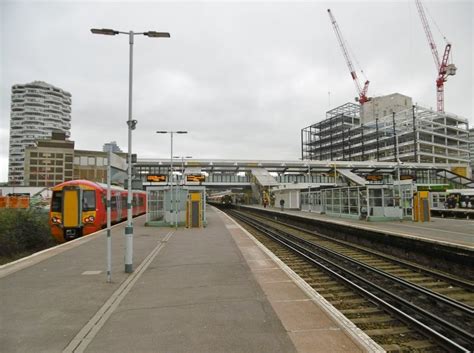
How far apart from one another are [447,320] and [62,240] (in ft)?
53.5

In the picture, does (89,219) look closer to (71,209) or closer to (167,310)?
(71,209)

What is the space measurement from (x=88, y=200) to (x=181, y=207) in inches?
254

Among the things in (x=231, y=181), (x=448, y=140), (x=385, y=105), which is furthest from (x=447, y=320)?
(x=385, y=105)

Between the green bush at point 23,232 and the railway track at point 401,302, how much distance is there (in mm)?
11578

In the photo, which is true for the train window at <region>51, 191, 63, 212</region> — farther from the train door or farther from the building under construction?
the building under construction

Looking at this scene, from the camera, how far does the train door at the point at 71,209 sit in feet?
53.7

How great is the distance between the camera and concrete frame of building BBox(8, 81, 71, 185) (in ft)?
489

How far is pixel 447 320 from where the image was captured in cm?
616

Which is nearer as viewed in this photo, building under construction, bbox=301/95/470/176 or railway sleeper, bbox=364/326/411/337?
railway sleeper, bbox=364/326/411/337

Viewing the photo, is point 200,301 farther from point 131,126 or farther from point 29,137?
point 29,137

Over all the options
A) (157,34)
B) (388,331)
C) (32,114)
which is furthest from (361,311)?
(32,114)

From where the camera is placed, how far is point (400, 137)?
9425cm

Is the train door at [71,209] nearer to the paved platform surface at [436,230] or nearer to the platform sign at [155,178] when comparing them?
the paved platform surface at [436,230]

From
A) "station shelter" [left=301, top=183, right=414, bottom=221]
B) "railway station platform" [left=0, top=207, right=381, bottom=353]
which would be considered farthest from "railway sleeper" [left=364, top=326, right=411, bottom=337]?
"station shelter" [left=301, top=183, right=414, bottom=221]
